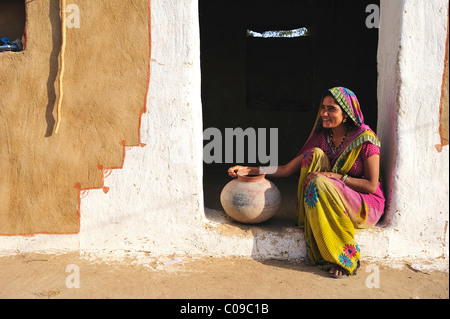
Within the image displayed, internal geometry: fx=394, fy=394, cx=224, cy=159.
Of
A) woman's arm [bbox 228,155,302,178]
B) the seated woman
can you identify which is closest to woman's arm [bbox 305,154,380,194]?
the seated woman

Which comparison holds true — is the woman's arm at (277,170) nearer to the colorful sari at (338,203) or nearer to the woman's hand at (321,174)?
the colorful sari at (338,203)

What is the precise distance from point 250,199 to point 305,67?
4.15 meters

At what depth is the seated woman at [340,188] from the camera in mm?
2684

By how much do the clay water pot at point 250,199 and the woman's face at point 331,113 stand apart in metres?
0.64

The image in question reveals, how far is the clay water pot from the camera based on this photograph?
2.96 meters

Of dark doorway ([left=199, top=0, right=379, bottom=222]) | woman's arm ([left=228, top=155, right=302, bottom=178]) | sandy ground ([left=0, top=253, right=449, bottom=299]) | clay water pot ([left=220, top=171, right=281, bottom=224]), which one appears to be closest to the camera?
sandy ground ([left=0, top=253, right=449, bottom=299])

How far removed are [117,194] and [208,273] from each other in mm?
909

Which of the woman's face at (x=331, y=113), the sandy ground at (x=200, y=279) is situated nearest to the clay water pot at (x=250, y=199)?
the sandy ground at (x=200, y=279)

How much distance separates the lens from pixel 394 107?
287cm

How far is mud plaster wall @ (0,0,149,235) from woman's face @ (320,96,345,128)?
1328 mm

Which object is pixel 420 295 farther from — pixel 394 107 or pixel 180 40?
pixel 180 40

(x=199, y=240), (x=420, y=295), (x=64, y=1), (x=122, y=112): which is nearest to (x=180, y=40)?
(x=122, y=112)

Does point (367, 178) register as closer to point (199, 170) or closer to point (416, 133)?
point (416, 133)

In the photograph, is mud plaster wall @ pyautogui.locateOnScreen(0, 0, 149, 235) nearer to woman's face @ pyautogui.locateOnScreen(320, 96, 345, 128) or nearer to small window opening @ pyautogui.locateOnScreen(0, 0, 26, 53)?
small window opening @ pyautogui.locateOnScreen(0, 0, 26, 53)
